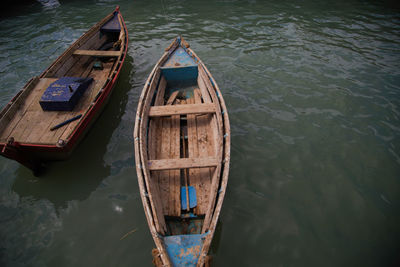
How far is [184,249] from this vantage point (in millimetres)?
3477

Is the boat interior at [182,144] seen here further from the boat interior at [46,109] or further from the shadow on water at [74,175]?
the boat interior at [46,109]

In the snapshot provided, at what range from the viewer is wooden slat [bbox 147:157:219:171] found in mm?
4914

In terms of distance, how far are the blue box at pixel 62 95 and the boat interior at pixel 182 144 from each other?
2666 mm

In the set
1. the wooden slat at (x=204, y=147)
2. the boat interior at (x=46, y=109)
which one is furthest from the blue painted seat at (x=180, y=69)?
the boat interior at (x=46, y=109)

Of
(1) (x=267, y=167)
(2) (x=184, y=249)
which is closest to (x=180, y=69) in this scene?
(1) (x=267, y=167)

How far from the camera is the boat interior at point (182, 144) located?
461 centimetres

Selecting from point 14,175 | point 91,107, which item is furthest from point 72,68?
point 14,175

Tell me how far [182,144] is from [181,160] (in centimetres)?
136

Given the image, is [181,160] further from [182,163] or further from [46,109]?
[46,109]

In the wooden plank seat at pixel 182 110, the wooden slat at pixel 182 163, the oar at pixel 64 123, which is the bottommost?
the wooden slat at pixel 182 163

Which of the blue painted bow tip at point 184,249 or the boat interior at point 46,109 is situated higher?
the boat interior at point 46,109

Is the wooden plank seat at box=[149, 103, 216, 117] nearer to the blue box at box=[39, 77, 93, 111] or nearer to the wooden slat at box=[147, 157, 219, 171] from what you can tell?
the wooden slat at box=[147, 157, 219, 171]

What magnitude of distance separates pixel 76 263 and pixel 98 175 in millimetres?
2368

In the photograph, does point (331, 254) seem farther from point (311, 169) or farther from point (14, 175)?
point (14, 175)
